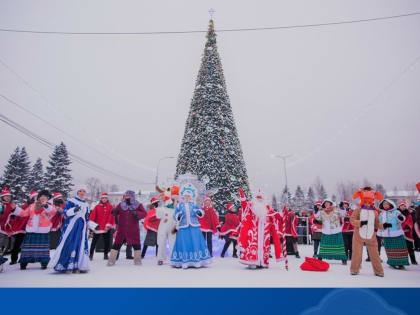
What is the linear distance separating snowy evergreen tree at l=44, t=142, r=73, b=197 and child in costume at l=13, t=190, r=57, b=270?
26.9 metres

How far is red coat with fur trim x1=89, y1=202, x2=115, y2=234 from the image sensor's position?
8453mm

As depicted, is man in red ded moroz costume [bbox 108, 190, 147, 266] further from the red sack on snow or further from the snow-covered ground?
the red sack on snow

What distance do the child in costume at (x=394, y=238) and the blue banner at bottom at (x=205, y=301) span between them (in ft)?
16.6

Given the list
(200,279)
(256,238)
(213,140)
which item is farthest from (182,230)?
(213,140)

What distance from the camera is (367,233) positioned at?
6.31 metres

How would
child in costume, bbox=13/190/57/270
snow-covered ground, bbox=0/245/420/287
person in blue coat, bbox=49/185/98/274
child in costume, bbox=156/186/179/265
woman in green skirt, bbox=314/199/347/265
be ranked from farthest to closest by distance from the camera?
child in costume, bbox=156/186/179/265 < woman in green skirt, bbox=314/199/347/265 < child in costume, bbox=13/190/57/270 < person in blue coat, bbox=49/185/98/274 < snow-covered ground, bbox=0/245/420/287

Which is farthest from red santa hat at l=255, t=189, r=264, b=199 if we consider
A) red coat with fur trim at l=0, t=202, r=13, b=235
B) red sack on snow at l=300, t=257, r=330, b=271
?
red coat with fur trim at l=0, t=202, r=13, b=235

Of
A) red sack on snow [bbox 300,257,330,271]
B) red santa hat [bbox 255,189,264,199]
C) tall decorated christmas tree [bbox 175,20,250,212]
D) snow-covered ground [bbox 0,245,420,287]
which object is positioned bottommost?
snow-covered ground [bbox 0,245,420,287]

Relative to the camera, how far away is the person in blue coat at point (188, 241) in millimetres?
6883

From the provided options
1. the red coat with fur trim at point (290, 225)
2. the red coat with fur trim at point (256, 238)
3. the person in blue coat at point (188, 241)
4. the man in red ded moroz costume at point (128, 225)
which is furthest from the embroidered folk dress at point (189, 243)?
the red coat with fur trim at point (290, 225)

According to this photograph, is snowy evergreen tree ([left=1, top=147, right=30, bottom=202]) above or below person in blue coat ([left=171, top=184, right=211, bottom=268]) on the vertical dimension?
above

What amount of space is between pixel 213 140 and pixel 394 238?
1063cm

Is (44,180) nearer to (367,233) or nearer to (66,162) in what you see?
(66,162)

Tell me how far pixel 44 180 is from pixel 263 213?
3159cm
